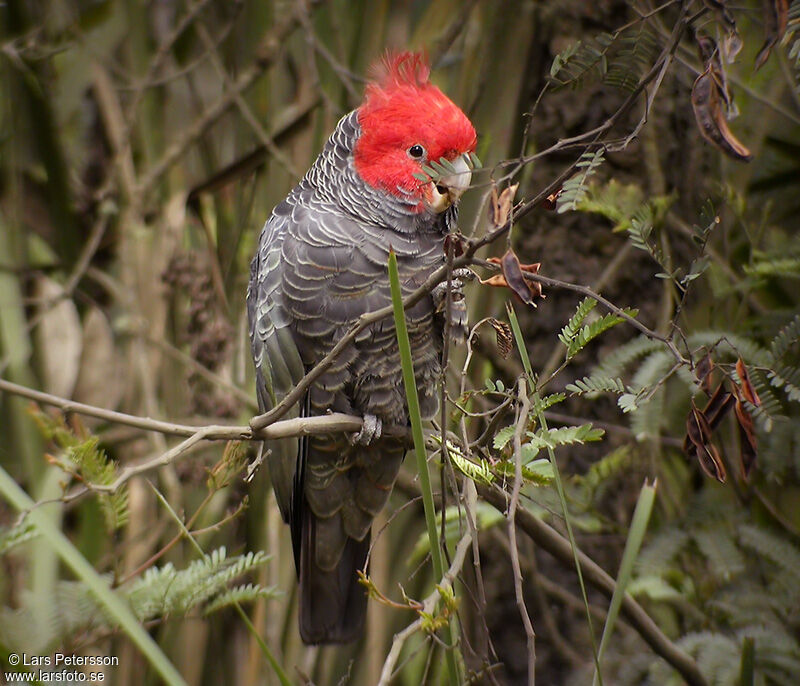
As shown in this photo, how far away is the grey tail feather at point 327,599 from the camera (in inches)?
63.2

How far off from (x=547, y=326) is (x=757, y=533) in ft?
2.18

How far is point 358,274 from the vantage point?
1420mm

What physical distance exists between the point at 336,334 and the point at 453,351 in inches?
17.5

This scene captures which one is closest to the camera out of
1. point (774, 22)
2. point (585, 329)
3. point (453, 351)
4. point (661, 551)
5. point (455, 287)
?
point (774, 22)

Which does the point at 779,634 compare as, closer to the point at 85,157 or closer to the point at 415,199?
the point at 415,199

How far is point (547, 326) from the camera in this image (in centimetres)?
193

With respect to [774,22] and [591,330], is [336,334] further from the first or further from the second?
[774,22]

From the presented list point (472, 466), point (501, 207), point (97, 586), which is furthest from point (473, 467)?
point (97, 586)

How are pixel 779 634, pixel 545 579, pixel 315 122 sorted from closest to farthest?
pixel 779 634
pixel 545 579
pixel 315 122

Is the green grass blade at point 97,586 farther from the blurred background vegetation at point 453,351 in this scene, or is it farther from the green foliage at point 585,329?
the green foliage at point 585,329

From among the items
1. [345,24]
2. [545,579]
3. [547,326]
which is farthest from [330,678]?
[345,24]

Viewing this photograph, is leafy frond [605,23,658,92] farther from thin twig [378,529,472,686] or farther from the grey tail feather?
the grey tail feather

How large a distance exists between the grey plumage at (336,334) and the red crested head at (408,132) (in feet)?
0.11

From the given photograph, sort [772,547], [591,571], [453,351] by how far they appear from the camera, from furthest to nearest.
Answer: [453,351], [772,547], [591,571]
